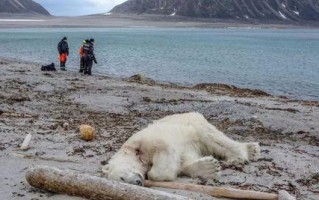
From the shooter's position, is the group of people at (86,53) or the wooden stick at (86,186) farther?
the group of people at (86,53)

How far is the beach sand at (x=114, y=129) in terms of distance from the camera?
6530mm

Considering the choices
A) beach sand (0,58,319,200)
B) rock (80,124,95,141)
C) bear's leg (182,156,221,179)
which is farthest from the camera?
rock (80,124,95,141)

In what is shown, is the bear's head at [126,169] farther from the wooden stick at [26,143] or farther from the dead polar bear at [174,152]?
the wooden stick at [26,143]

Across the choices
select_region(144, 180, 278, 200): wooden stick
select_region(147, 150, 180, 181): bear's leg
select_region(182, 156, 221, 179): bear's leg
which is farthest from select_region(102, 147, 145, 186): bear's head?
select_region(182, 156, 221, 179): bear's leg

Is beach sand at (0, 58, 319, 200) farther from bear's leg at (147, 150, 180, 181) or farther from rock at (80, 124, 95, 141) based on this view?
bear's leg at (147, 150, 180, 181)

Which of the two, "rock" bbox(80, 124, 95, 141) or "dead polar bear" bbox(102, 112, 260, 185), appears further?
"rock" bbox(80, 124, 95, 141)

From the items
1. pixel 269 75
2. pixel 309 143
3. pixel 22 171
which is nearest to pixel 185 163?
pixel 22 171

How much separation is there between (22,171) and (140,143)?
1.49m

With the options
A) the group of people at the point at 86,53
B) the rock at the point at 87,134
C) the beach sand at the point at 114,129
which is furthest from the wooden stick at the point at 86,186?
the group of people at the point at 86,53

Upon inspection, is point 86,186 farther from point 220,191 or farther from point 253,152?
point 253,152

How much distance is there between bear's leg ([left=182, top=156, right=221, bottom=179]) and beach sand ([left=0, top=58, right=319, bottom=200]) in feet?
0.34

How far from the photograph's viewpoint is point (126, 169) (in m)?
5.42

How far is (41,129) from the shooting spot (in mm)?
9344

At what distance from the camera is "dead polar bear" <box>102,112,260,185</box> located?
5.75 metres
